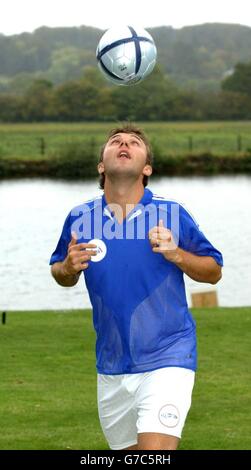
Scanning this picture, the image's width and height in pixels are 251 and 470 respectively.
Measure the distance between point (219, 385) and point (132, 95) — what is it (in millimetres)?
114405

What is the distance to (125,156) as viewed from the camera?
27.0 ft

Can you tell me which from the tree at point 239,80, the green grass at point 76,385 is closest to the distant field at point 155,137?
the tree at point 239,80

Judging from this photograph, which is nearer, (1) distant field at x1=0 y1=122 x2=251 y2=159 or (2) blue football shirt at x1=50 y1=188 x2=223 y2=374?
(2) blue football shirt at x1=50 y1=188 x2=223 y2=374

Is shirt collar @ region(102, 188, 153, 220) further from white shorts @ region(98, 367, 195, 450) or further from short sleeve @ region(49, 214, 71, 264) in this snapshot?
white shorts @ region(98, 367, 195, 450)

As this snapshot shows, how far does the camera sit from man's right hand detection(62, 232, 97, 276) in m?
8.11

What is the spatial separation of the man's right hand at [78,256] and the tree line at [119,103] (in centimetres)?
10333

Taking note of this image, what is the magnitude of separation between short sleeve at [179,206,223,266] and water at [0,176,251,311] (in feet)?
73.7

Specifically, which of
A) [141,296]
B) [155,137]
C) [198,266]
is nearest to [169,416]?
[141,296]

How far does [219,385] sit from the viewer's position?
566 inches

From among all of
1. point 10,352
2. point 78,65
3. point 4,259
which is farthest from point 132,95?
point 10,352

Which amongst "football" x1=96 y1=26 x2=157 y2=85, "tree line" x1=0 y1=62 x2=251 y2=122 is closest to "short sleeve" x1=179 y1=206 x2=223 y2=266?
"football" x1=96 y1=26 x2=157 y2=85

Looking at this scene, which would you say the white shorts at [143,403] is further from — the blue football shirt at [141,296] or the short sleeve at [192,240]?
the short sleeve at [192,240]

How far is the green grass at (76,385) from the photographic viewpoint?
11.9 metres
